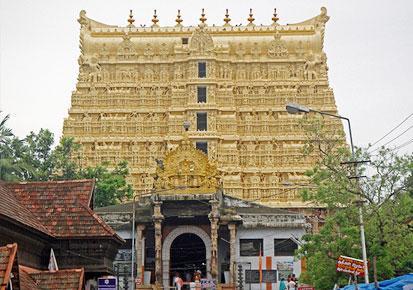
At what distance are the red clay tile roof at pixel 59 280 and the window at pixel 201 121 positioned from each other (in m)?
51.5

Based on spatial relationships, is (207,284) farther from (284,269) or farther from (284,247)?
(284,247)

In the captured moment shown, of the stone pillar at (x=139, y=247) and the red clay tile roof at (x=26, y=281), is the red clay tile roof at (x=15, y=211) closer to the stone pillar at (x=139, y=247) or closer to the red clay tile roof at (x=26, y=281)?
the red clay tile roof at (x=26, y=281)

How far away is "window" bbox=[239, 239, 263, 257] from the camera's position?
47.6 meters

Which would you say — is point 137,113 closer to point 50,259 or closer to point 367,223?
point 367,223

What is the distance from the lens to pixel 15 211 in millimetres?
21344

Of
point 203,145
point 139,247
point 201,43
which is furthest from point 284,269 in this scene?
point 201,43

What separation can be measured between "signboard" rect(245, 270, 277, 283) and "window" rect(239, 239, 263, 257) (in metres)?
1.15

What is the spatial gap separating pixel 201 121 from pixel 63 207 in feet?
155

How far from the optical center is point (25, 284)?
1780 centimetres

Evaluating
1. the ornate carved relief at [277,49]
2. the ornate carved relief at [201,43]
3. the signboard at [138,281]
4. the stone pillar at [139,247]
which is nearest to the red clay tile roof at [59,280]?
the signboard at [138,281]

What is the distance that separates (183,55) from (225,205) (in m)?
27.5

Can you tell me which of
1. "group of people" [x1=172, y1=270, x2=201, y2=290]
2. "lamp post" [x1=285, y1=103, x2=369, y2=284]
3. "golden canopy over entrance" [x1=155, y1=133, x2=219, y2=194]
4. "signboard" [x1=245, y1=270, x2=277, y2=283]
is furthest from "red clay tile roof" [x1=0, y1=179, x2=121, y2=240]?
"signboard" [x1=245, y1=270, x2=277, y2=283]

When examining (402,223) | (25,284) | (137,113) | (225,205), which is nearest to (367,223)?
(402,223)

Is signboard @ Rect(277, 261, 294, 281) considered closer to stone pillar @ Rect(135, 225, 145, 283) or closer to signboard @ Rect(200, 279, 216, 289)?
signboard @ Rect(200, 279, 216, 289)
